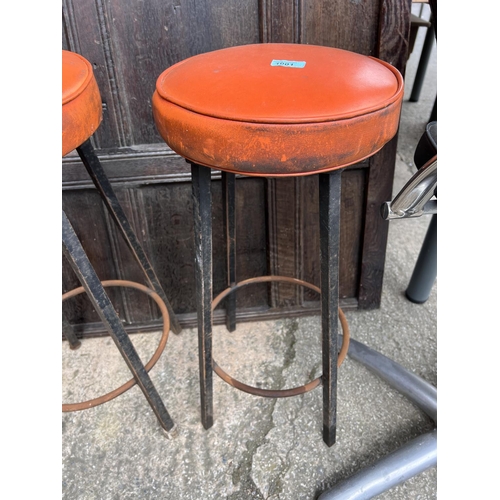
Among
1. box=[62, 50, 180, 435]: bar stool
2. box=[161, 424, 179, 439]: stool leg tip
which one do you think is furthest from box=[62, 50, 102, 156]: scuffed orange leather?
box=[161, 424, 179, 439]: stool leg tip

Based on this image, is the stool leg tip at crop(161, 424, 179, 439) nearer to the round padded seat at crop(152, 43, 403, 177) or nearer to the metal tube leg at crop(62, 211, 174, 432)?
the metal tube leg at crop(62, 211, 174, 432)

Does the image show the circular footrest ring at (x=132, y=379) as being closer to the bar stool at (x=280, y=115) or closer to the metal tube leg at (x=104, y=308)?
the metal tube leg at (x=104, y=308)

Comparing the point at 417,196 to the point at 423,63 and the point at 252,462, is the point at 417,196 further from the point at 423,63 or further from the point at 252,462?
the point at 423,63

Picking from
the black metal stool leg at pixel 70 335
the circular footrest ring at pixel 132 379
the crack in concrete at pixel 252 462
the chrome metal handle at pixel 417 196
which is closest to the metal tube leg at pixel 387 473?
the crack in concrete at pixel 252 462

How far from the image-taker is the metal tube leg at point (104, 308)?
883 millimetres

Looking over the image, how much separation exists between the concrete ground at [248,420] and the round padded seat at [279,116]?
2.88 ft

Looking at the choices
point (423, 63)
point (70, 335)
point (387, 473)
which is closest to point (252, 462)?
point (387, 473)

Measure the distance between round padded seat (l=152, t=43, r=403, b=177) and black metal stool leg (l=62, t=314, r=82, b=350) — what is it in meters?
1.00

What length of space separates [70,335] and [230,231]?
2.29ft

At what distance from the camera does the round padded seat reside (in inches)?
26.9

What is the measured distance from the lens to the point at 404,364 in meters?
1.51

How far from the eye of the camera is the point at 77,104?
78 centimetres

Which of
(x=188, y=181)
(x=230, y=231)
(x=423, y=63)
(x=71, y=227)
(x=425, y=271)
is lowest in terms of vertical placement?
(x=425, y=271)
